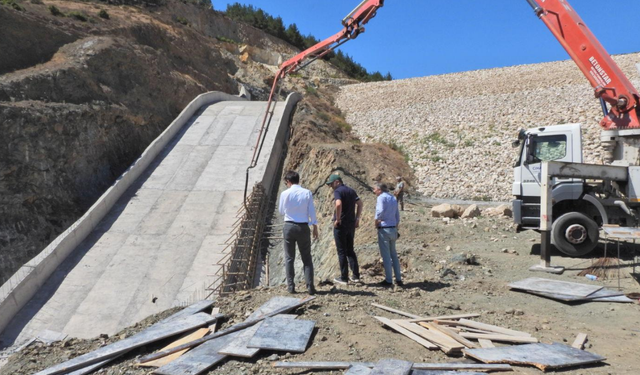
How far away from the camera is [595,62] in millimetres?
11125

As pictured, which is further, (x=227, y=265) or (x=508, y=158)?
(x=508, y=158)

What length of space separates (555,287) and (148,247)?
375 inches

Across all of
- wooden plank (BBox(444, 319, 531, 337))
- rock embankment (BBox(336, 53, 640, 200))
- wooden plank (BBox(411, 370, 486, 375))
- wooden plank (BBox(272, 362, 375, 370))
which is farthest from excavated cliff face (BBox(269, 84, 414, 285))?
wooden plank (BBox(411, 370, 486, 375))

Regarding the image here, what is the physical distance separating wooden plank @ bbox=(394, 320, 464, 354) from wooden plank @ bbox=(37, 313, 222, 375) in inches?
91.3

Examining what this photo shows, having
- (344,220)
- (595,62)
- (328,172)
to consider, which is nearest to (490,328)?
(344,220)

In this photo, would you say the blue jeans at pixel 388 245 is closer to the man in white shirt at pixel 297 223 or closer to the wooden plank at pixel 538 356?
the man in white shirt at pixel 297 223

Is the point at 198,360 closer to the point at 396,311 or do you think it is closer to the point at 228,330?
the point at 228,330

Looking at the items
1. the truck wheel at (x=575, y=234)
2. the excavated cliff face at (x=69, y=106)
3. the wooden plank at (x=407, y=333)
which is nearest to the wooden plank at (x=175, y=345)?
the wooden plank at (x=407, y=333)

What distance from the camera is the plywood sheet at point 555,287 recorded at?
294 inches

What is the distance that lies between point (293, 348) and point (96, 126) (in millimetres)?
14623

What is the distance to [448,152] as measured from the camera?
900 inches

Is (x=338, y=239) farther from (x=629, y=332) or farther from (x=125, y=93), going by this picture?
(x=125, y=93)

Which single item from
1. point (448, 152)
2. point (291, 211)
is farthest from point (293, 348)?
point (448, 152)

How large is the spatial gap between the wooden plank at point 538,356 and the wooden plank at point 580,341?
0.30 meters
